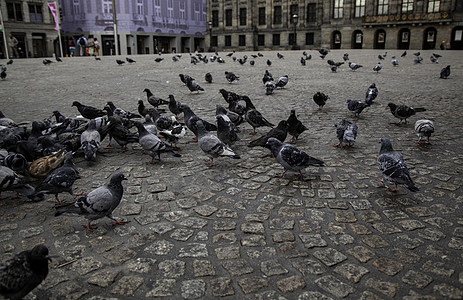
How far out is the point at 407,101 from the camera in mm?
10398

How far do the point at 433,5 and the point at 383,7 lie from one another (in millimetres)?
5643

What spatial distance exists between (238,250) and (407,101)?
9.37 m

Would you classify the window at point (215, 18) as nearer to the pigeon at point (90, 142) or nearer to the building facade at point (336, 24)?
the building facade at point (336, 24)

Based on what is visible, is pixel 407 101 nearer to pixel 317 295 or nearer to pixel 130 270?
pixel 317 295

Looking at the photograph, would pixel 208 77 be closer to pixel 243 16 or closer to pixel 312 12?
pixel 312 12

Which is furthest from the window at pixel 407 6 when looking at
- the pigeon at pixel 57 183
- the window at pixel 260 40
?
the pigeon at pixel 57 183

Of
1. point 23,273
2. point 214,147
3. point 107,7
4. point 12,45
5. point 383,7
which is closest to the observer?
point 23,273

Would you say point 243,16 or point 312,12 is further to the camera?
A: point 243,16

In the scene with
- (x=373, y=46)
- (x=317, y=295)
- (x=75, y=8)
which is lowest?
(x=317, y=295)

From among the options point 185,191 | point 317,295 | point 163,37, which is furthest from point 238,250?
point 163,37

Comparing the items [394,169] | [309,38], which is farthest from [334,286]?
[309,38]

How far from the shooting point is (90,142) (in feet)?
18.8

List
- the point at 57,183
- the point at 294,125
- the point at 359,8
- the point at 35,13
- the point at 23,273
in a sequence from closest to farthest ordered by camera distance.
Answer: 1. the point at 23,273
2. the point at 57,183
3. the point at 294,125
4. the point at 359,8
5. the point at 35,13

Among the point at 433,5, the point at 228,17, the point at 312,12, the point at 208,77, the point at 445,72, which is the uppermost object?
the point at 228,17
